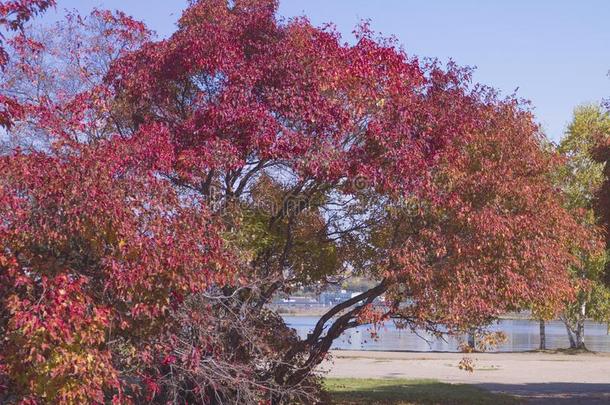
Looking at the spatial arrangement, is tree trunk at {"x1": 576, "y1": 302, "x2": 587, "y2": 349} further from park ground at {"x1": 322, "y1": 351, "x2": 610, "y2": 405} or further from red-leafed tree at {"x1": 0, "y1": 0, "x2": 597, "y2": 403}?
red-leafed tree at {"x1": 0, "y1": 0, "x2": 597, "y2": 403}

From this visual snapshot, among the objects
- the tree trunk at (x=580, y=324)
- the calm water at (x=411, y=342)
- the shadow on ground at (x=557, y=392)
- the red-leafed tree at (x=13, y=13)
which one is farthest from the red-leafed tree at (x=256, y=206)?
the tree trunk at (x=580, y=324)

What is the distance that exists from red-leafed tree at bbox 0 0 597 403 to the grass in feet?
15.0

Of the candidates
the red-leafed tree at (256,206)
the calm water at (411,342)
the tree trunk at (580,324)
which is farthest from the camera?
the calm water at (411,342)

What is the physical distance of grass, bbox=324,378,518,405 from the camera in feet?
59.2

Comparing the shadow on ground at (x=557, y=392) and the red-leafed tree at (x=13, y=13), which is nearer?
the red-leafed tree at (x=13, y=13)

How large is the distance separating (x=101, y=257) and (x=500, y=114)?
7.18m

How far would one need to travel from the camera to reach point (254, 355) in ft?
37.2

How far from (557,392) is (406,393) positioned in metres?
4.19

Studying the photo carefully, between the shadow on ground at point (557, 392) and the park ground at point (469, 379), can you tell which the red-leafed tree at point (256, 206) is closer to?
the park ground at point (469, 379)

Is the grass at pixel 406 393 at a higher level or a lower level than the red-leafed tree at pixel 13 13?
lower

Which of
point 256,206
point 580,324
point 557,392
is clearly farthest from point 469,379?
point 580,324

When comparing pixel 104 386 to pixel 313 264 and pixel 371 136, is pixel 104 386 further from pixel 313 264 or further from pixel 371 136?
pixel 313 264

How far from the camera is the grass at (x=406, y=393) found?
59.2 feet

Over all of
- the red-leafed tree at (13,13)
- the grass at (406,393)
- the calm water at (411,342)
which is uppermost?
the red-leafed tree at (13,13)
